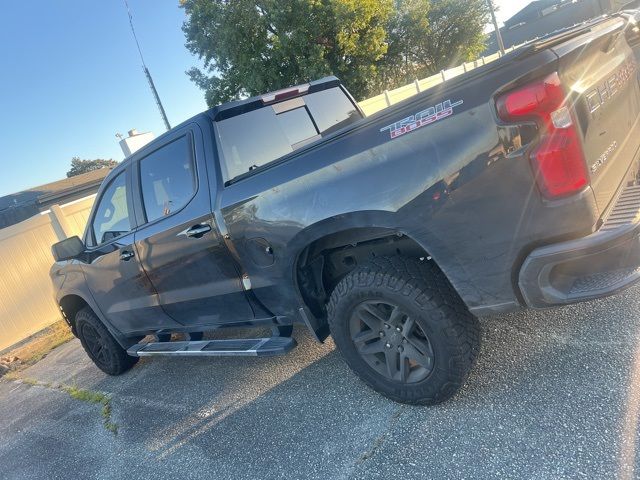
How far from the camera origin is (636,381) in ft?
7.83

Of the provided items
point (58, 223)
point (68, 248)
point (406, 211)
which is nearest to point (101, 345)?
point (68, 248)

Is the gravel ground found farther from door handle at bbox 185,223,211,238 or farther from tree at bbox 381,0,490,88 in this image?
tree at bbox 381,0,490,88

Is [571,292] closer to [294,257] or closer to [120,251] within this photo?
[294,257]

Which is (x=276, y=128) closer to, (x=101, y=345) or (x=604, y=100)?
(x=604, y=100)

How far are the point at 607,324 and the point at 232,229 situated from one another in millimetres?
→ 2384

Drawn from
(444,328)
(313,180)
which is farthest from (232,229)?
(444,328)

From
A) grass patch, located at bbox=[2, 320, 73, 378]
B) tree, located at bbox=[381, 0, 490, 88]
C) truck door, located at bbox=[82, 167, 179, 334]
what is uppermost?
tree, located at bbox=[381, 0, 490, 88]

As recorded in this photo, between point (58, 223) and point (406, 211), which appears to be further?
point (58, 223)

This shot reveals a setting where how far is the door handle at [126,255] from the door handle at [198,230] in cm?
85

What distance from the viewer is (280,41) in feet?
75.0

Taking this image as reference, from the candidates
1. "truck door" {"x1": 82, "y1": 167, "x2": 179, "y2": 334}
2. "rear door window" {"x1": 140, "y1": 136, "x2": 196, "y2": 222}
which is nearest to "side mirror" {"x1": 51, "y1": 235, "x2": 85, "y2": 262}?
"truck door" {"x1": 82, "y1": 167, "x2": 179, "y2": 334}

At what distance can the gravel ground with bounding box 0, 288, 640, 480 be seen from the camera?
2.23m

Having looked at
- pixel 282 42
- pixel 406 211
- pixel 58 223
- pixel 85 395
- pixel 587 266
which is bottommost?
pixel 85 395

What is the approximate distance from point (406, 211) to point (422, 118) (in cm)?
44
